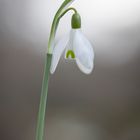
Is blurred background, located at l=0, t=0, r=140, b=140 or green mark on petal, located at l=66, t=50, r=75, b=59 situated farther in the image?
blurred background, located at l=0, t=0, r=140, b=140

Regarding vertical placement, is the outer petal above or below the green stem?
above

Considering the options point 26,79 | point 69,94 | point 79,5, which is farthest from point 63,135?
point 79,5

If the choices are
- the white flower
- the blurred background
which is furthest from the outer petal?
the blurred background

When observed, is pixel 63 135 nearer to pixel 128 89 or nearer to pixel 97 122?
pixel 97 122

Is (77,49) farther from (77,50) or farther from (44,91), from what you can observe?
(44,91)

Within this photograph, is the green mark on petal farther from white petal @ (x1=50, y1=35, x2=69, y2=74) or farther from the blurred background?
the blurred background
